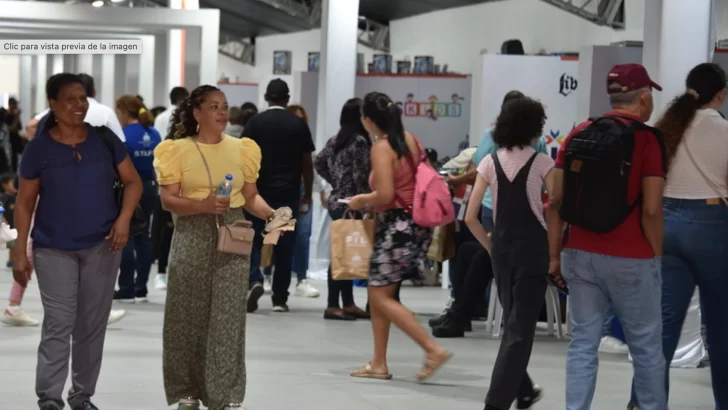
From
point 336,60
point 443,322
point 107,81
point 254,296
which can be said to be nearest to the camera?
point 443,322

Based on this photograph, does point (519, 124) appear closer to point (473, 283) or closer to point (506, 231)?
point (506, 231)

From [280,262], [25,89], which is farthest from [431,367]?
[25,89]

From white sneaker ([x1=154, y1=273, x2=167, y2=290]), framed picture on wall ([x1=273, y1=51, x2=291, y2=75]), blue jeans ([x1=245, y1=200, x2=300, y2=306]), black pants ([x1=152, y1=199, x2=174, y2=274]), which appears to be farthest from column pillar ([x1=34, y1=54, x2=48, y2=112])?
blue jeans ([x1=245, y1=200, x2=300, y2=306])

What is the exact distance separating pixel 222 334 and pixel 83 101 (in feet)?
3.43

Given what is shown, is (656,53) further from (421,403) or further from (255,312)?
(255,312)

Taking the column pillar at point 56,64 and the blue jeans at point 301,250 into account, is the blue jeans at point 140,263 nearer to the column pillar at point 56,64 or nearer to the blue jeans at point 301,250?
the blue jeans at point 301,250

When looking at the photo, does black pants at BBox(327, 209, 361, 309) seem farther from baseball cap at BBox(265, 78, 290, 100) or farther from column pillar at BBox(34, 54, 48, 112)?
column pillar at BBox(34, 54, 48, 112)

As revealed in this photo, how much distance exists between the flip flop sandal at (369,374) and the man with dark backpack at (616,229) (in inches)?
74.5

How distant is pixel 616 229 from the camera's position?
4.43 meters

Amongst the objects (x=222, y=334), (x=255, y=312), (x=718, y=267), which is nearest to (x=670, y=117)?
(x=718, y=267)

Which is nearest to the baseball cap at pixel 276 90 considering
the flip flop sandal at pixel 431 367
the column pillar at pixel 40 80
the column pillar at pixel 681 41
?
the column pillar at pixel 681 41

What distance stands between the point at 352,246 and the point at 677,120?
1720 mm

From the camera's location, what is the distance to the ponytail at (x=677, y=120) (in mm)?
5004

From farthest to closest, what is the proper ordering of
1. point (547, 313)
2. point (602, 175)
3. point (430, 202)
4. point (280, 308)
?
point (280, 308), point (547, 313), point (430, 202), point (602, 175)
